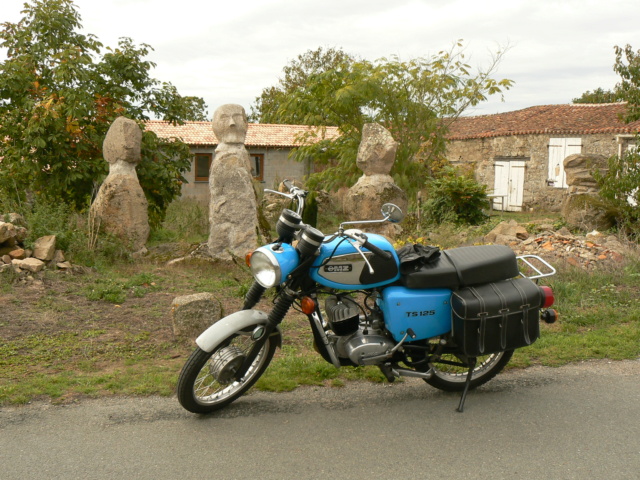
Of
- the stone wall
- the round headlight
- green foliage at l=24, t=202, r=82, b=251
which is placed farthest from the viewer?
the stone wall

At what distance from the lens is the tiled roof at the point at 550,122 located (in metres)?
22.6

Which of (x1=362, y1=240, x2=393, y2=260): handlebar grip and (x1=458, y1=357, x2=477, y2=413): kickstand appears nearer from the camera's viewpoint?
(x1=362, y1=240, x2=393, y2=260): handlebar grip

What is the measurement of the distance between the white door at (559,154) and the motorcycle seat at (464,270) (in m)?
20.0

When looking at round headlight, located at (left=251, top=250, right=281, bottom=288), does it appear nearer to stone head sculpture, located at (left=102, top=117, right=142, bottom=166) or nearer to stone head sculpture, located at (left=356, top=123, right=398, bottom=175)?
stone head sculpture, located at (left=102, top=117, right=142, bottom=166)

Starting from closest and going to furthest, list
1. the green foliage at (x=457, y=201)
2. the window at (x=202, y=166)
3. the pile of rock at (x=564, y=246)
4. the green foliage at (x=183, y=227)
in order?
the pile of rock at (x=564, y=246) < the green foliage at (x=183, y=227) < the green foliage at (x=457, y=201) < the window at (x=202, y=166)

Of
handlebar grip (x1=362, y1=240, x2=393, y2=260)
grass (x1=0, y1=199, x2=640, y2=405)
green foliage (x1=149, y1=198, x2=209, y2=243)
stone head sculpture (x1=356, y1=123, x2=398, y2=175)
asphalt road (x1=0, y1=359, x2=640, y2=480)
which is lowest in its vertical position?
asphalt road (x1=0, y1=359, x2=640, y2=480)

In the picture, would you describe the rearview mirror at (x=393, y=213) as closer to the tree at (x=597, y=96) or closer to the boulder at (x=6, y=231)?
the boulder at (x=6, y=231)

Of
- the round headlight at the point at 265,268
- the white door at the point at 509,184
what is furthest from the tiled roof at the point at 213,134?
the round headlight at the point at 265,268

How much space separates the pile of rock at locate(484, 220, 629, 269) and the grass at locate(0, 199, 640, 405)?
49cm

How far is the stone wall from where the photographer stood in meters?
22.5

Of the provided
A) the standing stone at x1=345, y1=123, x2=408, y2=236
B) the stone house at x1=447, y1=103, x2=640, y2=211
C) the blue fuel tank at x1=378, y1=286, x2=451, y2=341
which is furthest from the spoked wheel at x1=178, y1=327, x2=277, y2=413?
the stone house at x1=447, y1=103, x2=640, y2=211

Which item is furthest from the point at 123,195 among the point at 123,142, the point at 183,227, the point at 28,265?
the point at 183,227

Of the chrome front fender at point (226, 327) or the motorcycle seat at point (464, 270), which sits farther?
the motorcycle seat at point (464, 270)

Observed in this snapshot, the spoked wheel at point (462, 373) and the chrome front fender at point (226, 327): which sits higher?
the chrome front fender at point (226, 327)
